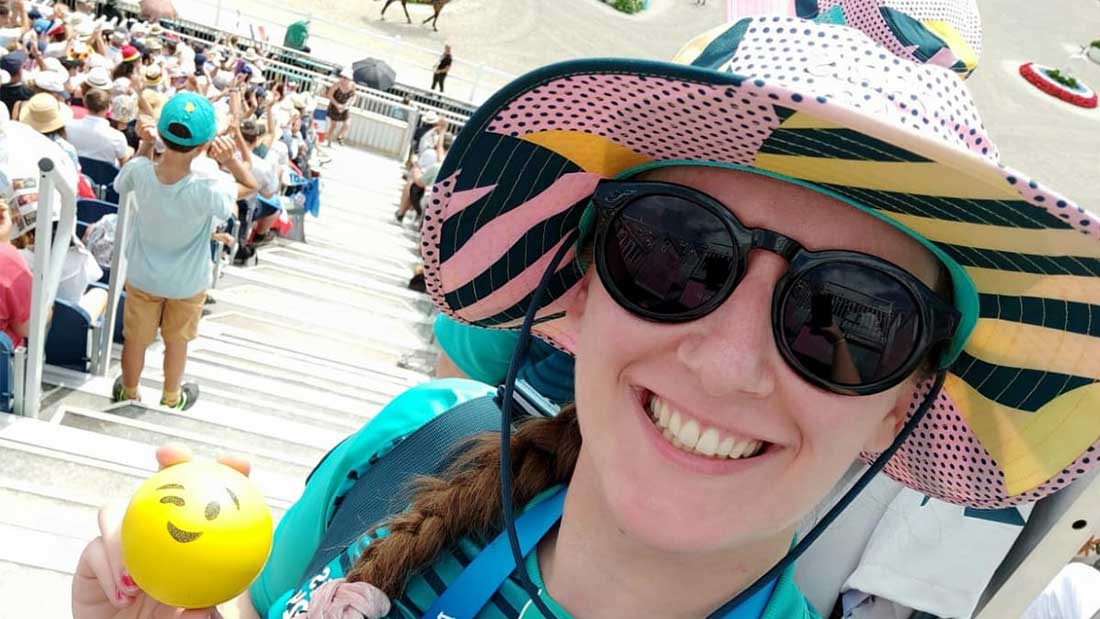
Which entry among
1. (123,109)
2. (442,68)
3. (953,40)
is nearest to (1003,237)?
(953,40)

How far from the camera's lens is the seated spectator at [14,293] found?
13.6 feet

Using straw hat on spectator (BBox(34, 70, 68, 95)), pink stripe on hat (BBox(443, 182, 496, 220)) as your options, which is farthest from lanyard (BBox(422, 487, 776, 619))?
straw hat on spectator (BBox(34, 70, 68, 95))

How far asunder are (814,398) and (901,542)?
1014 millimetres

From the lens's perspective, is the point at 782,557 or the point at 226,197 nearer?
the point at 782,557

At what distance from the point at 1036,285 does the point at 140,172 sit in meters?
4.10

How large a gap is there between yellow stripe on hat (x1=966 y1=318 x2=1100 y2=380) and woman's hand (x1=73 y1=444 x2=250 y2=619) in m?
1.07

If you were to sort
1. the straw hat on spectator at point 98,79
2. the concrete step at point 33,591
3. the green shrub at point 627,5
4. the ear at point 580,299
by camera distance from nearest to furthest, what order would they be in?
the ear at point 580,299 → the concrete step at point 33,591 → the straw hat on spectator at point 98,79 → the green shrub at point 627,5

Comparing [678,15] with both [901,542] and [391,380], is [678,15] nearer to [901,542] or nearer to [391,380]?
[391,380]

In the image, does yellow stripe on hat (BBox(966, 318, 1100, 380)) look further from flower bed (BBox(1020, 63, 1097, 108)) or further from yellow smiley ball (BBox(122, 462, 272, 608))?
flower bed (BBox(1020, 63, 1097, 108))

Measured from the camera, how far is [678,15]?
29.4 m

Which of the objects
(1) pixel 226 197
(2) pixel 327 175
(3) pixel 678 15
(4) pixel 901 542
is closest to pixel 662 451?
(4) pixel 901 542

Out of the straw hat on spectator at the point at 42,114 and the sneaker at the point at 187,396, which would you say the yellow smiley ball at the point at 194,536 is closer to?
the sneaker at the point at 187,396

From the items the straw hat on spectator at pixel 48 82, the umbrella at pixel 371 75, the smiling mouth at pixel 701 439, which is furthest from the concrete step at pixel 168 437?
the umbrella at pixel 371 75

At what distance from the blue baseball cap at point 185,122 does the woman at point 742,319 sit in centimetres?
298
